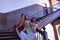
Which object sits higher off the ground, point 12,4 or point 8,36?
point 12,4

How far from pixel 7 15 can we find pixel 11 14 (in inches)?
10.2

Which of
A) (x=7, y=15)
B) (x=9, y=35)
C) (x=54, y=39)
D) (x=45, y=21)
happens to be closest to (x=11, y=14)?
(x=7, y=15)

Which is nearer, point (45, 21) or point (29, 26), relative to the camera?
point (29, 26)

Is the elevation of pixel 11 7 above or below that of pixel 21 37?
above

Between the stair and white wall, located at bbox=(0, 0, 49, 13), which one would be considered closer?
the stair

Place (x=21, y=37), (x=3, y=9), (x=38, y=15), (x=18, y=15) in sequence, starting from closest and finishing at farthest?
1. (x=21, y=37)
2. (x=3, y=9)
3. (x=18, y=15)
4. (x=38, y=15)

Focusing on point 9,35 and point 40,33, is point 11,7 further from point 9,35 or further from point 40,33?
point 40,33

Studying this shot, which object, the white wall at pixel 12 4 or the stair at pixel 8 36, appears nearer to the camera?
the stair at pixel 8 36

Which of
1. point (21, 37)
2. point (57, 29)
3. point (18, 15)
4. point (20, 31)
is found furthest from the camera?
point (57, 29)

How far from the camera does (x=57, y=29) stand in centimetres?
1031

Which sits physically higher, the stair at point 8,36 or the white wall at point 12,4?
the white wall at point 12,4

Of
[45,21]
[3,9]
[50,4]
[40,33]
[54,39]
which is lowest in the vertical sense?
[54,39]

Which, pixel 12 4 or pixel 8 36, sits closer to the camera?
pixel 8 36

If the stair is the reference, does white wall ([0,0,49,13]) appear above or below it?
above
